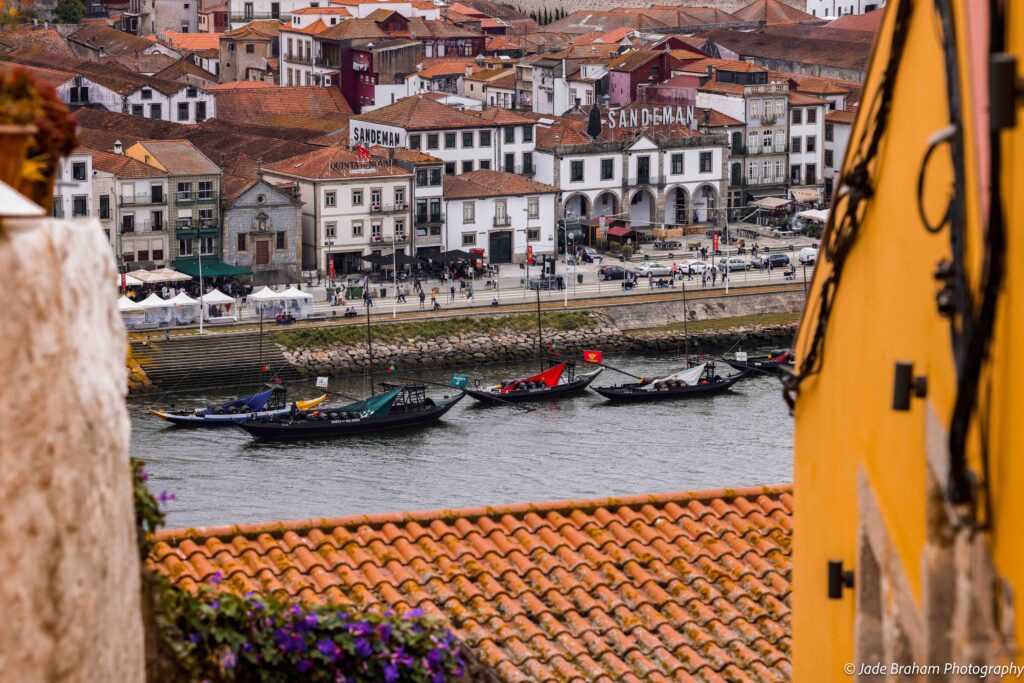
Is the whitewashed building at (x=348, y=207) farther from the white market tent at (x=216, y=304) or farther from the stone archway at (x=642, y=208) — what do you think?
the stone archway at (x=642, y=208)

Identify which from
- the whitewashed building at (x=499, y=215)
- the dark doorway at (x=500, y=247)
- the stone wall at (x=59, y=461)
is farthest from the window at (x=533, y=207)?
A: the stone wall at (x=59, y=461)

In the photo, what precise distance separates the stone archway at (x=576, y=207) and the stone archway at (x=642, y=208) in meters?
1.42

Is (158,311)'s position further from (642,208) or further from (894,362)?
(894,362)

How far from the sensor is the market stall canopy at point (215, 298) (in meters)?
44.9

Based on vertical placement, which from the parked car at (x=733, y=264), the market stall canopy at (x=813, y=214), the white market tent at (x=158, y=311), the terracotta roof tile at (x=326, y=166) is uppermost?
the terracotta roof tile at (x=326, y=166)

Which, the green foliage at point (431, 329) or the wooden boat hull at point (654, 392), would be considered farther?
the green foliage at point (431, 329)

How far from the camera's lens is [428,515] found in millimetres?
7750

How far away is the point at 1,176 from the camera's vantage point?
3762 millimetres

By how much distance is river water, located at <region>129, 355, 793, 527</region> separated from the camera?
31.3 meters

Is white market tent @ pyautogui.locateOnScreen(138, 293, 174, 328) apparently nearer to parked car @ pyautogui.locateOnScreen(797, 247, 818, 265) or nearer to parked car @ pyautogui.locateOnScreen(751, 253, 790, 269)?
parked car @ pyautogui.locateOnScreen(751, 253, 790, 269)

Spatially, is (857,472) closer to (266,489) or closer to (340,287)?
(266,489)

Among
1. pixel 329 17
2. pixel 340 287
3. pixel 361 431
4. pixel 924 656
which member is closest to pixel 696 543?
pixel 924 656

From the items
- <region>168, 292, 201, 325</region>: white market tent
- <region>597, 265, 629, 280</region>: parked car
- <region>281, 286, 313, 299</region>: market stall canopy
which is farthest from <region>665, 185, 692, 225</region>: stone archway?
<region>168, 292, 201, 325</region>: white market tent

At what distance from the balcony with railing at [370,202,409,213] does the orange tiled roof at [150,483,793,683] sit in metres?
42.9
